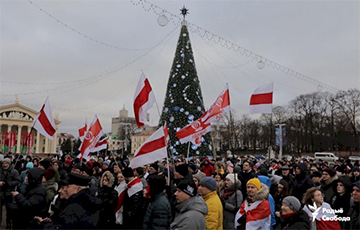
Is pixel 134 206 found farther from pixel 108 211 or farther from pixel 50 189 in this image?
pixel 50 189

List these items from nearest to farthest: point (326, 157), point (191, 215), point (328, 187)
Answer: point (191, 215), point (328, 187), point (326, 157)

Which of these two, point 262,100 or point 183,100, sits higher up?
point 183,100

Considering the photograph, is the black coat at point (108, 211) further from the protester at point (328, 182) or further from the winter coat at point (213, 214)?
the protester at point (328, 182)

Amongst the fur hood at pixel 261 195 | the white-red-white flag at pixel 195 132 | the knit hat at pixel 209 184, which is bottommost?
the fur hood at pixel 261 195

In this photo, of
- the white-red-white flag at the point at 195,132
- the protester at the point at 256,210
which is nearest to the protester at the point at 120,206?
the protester at the point at 256,210

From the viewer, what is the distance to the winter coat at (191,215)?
132 inches

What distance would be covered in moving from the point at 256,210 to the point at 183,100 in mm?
16080

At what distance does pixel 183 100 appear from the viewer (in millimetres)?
20016

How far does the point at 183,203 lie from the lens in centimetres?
363

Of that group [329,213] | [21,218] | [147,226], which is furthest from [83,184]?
[329,213]

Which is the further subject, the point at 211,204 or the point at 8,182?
the point at 8,182

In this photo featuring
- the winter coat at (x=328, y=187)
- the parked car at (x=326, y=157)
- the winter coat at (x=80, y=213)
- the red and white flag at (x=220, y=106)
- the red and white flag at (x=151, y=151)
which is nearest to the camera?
the winter coat at (x=80, y=213)

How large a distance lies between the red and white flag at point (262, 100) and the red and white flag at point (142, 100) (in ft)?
9.53

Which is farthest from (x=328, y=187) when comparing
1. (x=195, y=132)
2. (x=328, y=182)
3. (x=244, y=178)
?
(x=195, y=132)
